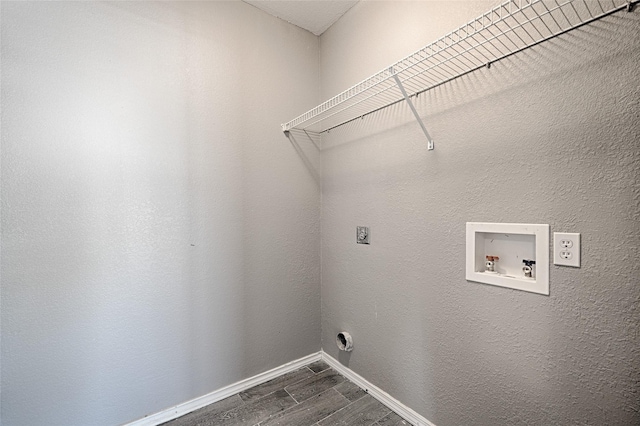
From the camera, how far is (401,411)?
4.84ft

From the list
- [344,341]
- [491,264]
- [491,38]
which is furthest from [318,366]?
[491,38]

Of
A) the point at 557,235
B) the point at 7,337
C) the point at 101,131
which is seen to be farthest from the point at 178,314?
the point at 557,235

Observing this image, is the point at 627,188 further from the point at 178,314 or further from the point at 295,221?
the point at 178,314

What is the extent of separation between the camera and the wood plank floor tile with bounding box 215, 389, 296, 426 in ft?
4.75

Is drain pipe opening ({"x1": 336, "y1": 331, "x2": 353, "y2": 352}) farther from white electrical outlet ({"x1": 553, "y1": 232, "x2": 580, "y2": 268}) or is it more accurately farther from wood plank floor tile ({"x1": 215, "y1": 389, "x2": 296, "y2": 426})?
white electrical outlet ({"x1": 553, "y1": 232, "x2": 580, "y2": 268})

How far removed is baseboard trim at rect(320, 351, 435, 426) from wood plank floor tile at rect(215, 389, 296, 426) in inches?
15.9

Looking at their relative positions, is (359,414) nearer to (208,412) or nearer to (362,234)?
(208,412)

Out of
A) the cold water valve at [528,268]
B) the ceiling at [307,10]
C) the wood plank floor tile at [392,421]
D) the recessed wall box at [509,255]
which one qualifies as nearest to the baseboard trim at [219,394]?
the wood plank floor tile at [392,421]

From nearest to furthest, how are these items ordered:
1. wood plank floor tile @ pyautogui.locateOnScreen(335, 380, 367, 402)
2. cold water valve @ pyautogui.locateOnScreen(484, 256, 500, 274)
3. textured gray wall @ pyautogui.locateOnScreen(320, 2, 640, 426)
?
textured gray wall @ pyautogui.locateOnScreen(320, 2, 640, 426) → cold water valve @ pyautogui.locateOnScreen(484, 256, 500, 274) → wood plank floor tile @ pyautogui.locateOnScreen(335, 380, 367, 402)

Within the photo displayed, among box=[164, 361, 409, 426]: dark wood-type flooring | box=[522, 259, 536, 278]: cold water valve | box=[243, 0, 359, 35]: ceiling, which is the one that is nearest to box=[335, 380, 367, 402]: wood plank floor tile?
box=[164, 361, 409, 426]: dark wood-type flooring

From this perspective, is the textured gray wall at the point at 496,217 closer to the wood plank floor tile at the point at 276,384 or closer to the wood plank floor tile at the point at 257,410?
the wood plank floor tile at the point at 276,384

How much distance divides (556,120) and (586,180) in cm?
23

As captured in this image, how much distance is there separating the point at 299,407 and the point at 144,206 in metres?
1.37

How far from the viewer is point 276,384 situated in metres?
1.75
